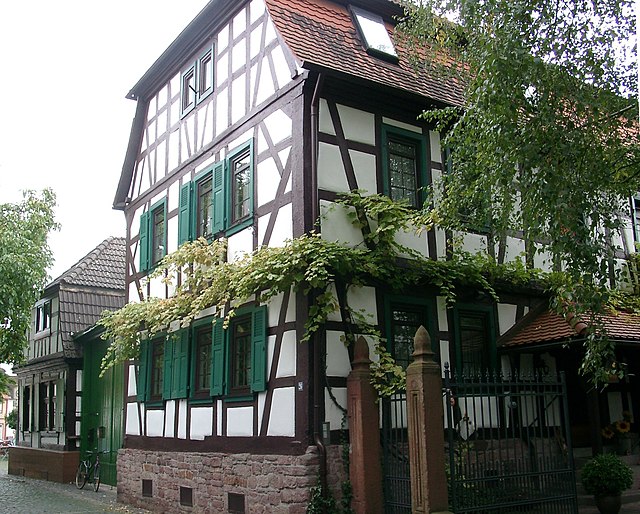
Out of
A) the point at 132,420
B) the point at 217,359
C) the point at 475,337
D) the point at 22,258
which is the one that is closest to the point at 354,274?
the point at 475,337

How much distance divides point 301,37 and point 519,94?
17.0 ft

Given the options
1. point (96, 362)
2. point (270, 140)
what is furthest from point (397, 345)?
point (96, 362)

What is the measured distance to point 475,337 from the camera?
13.3m

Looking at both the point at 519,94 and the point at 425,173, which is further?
the point at 425,173

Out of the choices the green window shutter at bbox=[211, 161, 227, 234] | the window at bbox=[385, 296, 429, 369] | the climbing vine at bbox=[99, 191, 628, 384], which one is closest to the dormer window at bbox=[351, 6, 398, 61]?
the climbing vine at bbox=[99, 191, 628, 384]

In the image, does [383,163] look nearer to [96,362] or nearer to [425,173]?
[425,173]

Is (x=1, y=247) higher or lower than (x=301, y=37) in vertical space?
lower

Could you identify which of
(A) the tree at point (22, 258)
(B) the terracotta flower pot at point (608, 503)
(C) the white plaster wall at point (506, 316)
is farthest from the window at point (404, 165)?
(A) the tree at point (22, 258)

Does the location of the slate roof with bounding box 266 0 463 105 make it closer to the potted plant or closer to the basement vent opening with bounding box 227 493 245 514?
the potted plant

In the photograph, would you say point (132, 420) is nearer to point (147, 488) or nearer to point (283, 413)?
point (147, 488)

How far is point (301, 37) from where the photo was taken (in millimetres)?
12898

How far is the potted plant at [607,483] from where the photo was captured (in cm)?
1179

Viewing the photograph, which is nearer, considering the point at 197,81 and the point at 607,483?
the point at 607,483

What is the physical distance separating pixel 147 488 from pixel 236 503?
12.7 feet
